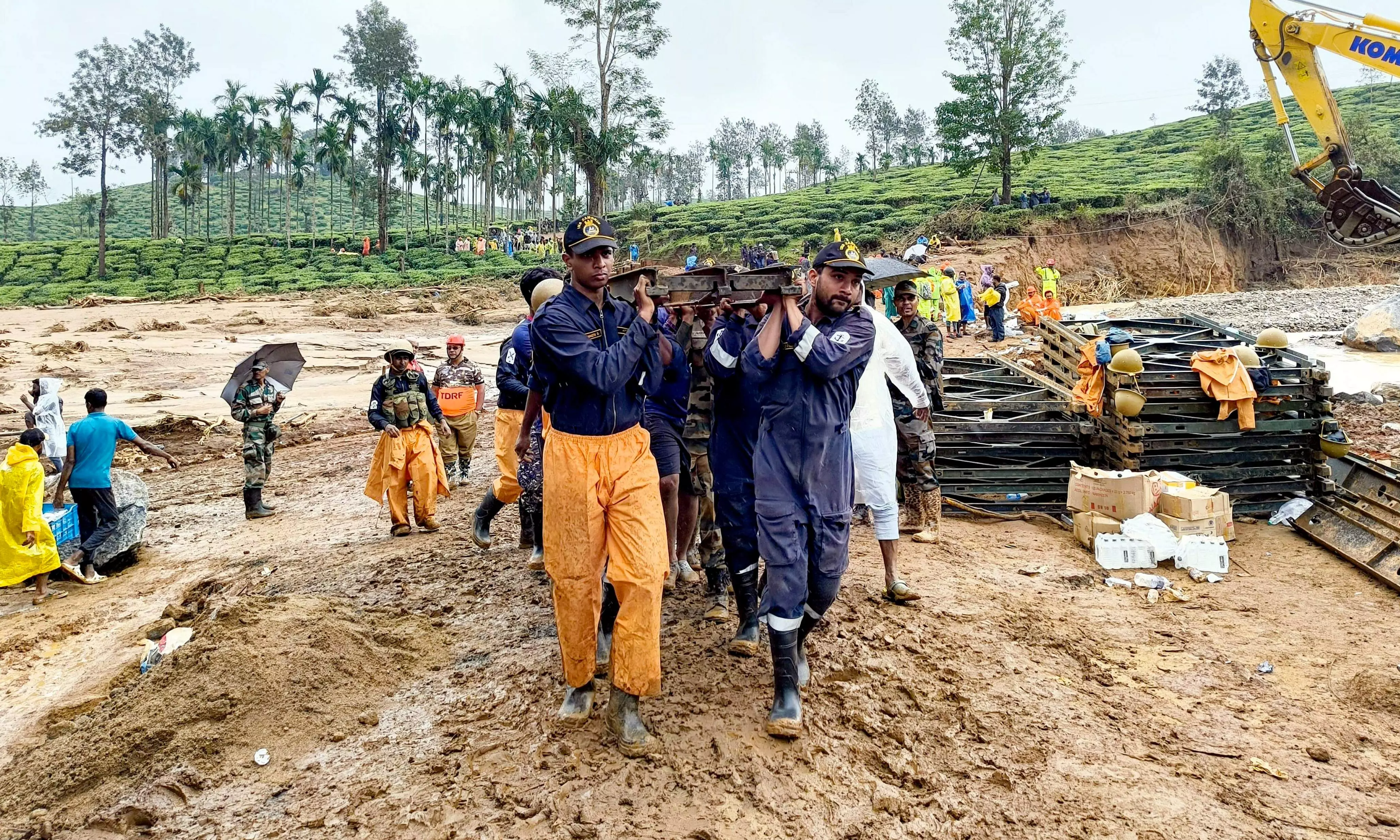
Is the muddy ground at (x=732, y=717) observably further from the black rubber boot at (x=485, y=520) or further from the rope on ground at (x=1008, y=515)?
the rope on ground at (x=1008, y=515)

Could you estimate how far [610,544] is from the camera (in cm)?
311

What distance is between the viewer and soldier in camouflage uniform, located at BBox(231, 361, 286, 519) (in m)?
7.49

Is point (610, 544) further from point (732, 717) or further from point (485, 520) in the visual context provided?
point (485, 520)

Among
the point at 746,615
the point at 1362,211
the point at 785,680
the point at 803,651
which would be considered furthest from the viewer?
the point at 1362,211

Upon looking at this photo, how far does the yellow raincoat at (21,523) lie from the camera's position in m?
5.94

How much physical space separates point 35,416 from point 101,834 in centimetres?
572

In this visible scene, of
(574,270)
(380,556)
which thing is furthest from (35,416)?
(574,270)

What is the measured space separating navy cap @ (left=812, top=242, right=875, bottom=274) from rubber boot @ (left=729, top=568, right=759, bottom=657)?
5.08ft

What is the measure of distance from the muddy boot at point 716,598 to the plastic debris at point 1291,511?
488cm

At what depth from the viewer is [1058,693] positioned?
3578 mm

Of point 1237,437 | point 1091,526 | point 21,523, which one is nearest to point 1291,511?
point 1237,437

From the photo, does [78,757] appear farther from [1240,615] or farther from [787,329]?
[1240,615]

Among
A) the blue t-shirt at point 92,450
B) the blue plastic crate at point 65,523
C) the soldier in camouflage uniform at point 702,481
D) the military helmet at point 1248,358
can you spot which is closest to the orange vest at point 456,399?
the blue t-shirt at point 92,450

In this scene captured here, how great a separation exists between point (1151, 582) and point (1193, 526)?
0.84 metres
